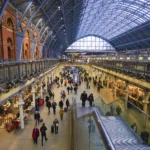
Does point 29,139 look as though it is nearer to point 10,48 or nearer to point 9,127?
point 9,127

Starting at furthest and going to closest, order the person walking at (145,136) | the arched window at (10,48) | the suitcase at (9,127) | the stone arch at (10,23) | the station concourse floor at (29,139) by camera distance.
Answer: the arched window at (10,48)
the stone arch at (10,23)
the suitcase at (9,127)
the station concourse floor at (29,139)
the person walking at (145,136)

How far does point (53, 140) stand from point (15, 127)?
331cm

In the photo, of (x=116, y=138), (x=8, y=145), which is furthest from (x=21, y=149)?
(x=116, y=138)

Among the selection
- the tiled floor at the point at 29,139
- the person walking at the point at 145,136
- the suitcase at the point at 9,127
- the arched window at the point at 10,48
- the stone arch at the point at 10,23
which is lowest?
the tiled floor at the point at 29,139

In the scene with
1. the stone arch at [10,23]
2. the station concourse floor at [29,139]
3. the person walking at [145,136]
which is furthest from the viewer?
the stone arch at [10,23]

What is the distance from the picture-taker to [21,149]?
9.28 meters

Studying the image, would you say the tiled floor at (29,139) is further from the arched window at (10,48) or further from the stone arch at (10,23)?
the stone arch at (10,23)

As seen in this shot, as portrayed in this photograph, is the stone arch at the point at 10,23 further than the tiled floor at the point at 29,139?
Yes

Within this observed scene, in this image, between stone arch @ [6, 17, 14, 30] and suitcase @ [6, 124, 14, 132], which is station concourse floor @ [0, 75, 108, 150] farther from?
stone arch @ [6, 17, 14, 30]

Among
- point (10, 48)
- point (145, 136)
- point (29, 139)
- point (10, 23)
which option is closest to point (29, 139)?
point (29, 139)

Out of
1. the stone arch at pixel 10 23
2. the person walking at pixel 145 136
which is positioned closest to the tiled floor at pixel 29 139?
the person walking at pixel 145 136

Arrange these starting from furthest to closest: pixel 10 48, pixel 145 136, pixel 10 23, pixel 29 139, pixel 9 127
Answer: pixel 10 48, pixel 10 23, pixel 9 127, pixel 29 139, pixel 145 136

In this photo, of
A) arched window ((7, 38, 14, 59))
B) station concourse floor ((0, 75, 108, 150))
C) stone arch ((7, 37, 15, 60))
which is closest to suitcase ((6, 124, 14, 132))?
station concourse floor ((0, 75, 108, 150))

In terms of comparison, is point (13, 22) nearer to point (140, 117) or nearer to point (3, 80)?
point (3, 80)
